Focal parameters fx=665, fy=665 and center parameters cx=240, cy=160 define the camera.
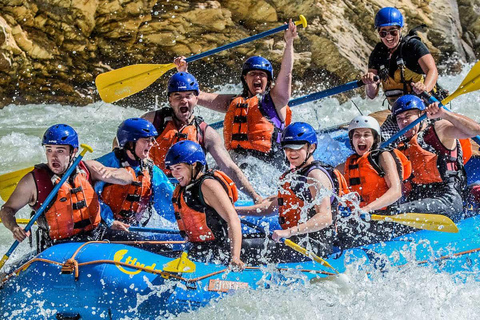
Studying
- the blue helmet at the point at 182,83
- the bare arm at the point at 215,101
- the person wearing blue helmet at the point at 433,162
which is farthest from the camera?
the bare arm at the point at 215,101

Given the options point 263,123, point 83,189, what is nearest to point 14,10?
point 263,123

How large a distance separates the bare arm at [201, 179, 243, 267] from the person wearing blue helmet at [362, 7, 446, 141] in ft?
7.97

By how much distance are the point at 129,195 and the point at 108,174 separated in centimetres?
27

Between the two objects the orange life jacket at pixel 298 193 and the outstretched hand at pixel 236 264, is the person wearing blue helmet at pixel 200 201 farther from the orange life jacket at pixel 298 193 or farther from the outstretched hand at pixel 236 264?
the orange life jacket at pixel 298 193

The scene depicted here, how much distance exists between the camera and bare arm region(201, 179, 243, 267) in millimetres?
3676

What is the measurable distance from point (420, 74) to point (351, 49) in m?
6.39

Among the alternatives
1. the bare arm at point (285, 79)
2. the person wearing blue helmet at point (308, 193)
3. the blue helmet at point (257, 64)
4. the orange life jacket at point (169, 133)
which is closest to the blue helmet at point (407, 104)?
the bare arm at point (285, 79)

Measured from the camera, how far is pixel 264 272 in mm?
3838

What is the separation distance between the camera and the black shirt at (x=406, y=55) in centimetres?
584

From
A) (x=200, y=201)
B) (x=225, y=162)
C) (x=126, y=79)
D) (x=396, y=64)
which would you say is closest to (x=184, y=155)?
(x=200, y=201)

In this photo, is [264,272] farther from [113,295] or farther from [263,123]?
[263,123]

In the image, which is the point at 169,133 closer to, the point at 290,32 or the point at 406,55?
the point at 290,32

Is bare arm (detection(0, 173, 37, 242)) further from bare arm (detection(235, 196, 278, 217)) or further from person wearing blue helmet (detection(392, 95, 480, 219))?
person wearing blue helmet (detection(392, 95, 480, 219))

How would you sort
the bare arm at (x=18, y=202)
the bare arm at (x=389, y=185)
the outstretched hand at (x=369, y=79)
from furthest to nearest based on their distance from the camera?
the outstretched hand at (x=369, y=79) < the bare arm at (x=389, y=185) < the bare arm at (x=18, y=202)
